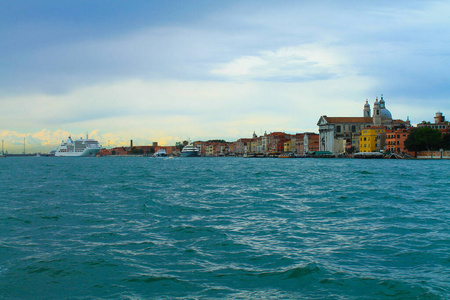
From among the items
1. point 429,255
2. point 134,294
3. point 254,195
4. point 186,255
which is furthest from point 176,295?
point 254,195

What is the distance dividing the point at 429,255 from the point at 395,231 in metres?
2.11

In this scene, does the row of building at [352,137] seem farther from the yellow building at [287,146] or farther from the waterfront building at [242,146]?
the waterfront building at [242,146]

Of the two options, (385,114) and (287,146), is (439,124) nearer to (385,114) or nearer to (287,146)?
(385,114)

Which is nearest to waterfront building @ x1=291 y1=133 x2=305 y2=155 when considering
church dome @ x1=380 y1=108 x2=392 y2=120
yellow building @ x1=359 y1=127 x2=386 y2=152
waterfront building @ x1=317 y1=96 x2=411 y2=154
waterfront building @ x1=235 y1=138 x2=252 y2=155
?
waterfront building @ x1=317 y1=96 x2=411 y2=154

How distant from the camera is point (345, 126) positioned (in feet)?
379

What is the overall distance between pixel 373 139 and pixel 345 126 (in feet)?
67.8

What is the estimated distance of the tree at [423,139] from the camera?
3007 inches

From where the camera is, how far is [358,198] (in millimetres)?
16219

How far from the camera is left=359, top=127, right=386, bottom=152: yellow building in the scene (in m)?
94.5

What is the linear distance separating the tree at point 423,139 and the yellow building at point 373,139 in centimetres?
1297

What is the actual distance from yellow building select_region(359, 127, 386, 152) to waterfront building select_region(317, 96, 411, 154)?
10.9 meters

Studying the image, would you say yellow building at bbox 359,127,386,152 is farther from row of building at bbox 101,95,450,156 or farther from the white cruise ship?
the white cruise ship

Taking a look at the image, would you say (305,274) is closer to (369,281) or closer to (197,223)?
(369,281)

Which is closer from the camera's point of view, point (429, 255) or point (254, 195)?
point (429, 255)
